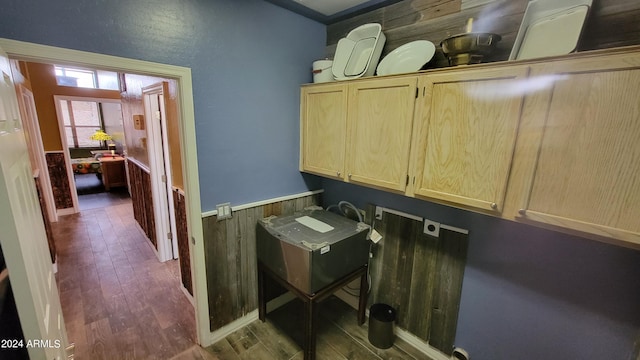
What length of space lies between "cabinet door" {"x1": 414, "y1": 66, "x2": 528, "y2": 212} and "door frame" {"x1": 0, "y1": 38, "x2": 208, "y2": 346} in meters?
1.44

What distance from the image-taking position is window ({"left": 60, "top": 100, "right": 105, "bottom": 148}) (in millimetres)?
7492

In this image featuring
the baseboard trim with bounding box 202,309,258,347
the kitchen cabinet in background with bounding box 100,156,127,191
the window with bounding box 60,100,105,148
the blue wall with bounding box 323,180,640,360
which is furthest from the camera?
the window with bounding box 60,100,105,148

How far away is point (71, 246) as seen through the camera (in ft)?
10.9


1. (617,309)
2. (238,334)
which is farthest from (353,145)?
(238,334)

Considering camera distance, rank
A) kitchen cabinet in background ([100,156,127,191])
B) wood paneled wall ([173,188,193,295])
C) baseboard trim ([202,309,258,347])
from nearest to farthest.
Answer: baseboard trim ([202,309,258,347]) < wood paneled wall ([173,188,193,295]) < kitchen cabinet in background ([100,156,127,191])

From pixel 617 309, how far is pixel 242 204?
2251 mm

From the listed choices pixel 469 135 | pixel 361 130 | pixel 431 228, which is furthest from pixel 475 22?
pixel 431 228

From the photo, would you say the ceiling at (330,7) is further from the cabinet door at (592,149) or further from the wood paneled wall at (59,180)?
the wood paneled wall at (59,180)

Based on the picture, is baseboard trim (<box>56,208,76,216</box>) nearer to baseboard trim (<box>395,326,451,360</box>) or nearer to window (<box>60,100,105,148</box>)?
window (<box>60,100,105,148</box>)

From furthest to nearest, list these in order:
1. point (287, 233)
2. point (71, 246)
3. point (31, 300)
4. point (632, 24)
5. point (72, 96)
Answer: point (72, 96)
point (71, 246)
point (287, 233)
point (632, 24)
point (31, 300)

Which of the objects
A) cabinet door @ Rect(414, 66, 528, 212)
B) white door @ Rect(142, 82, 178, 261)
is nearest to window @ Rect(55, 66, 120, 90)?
white door @ Rect(142, 82, 178, 261)

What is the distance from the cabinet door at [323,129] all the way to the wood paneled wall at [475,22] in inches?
19.5

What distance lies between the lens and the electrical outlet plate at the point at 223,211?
1.88 m

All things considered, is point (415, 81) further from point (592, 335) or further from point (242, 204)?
point (592, 335)
